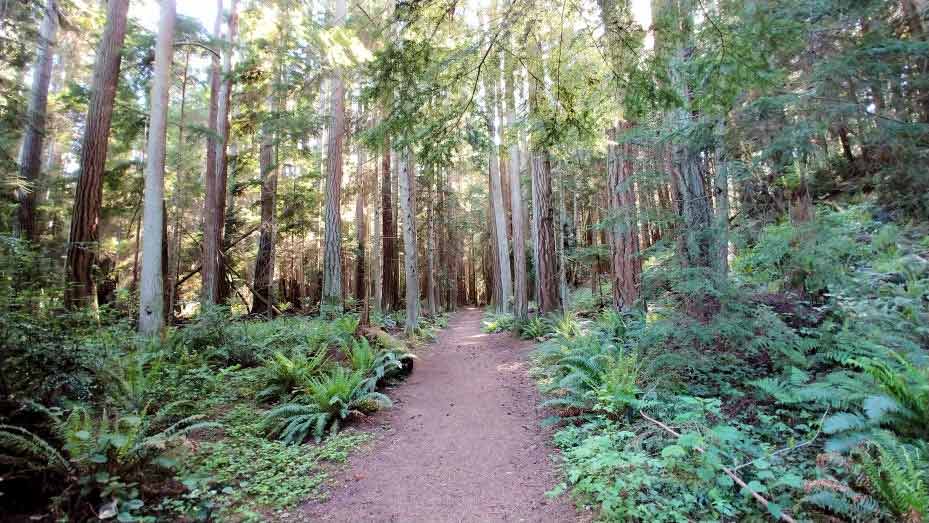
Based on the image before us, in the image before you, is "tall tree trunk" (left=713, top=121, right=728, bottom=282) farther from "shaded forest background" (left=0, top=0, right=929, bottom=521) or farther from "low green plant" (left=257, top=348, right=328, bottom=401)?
"low green plant" (left=257, top=348, right=328, bottom=401)

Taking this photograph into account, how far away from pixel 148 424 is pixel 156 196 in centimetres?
676

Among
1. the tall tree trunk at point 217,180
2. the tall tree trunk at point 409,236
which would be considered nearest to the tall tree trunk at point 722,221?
the tall tree trunk at point 409,236

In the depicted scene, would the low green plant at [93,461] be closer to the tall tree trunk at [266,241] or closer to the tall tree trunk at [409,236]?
the tall tree trunk at [409,236]

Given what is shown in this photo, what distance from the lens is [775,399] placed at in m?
4.17

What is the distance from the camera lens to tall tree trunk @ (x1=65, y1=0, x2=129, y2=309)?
7.69 meters

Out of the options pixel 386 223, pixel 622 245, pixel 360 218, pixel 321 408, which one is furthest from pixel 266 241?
pixel 622 245

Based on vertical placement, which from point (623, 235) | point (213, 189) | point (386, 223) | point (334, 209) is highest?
point (213, 189)

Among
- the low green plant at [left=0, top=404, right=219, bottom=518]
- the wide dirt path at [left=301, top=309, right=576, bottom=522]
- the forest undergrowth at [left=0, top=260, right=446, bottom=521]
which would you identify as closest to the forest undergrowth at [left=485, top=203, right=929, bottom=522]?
the wide dirt path at [left=301, top=309, right=576, bottom=522]

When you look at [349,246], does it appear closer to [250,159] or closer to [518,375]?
[250,159]

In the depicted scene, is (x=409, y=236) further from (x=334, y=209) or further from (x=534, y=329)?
(x=534, y=329)

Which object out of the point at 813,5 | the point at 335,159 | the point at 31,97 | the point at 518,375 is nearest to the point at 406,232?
the point at 335,159

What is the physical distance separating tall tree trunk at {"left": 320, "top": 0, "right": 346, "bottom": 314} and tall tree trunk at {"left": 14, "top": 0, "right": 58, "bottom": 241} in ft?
22.4

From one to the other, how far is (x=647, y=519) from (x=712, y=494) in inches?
19.3

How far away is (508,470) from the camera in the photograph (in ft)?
13.0
